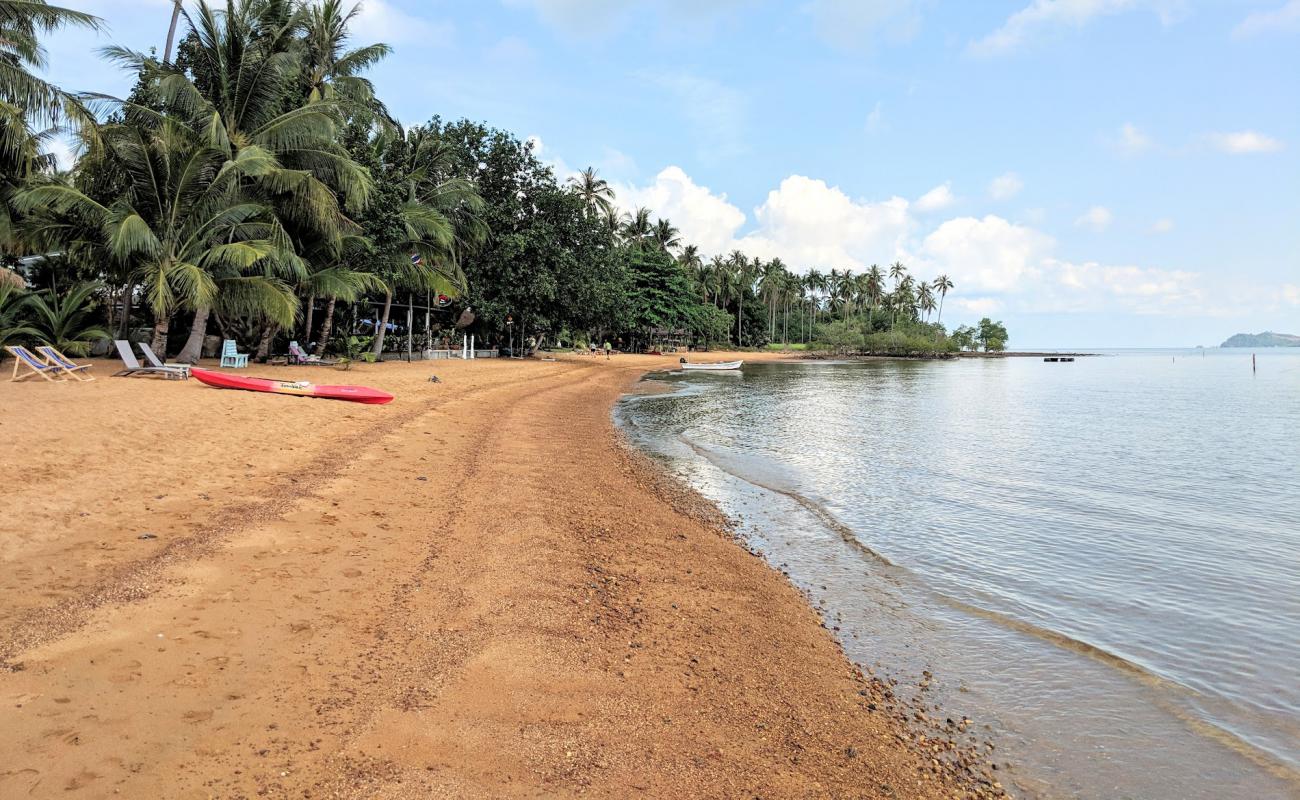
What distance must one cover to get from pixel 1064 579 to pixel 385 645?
6.52 meters

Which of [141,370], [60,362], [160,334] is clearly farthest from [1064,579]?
[160,334]

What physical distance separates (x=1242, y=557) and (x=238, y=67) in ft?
76.9

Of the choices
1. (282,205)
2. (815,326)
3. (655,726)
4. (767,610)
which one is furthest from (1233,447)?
(815,326)

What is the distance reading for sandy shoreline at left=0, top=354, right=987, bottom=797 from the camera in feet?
9.70

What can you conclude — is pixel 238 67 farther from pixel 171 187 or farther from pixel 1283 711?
pixel 1283 711

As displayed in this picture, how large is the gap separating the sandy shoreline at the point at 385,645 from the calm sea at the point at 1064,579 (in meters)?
0.81

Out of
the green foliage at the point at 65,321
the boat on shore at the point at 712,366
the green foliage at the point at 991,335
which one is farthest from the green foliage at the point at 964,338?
the green foliage at the point at 65,321

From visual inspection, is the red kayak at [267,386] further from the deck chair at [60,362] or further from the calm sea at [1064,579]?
the calm sea at [1064,579]

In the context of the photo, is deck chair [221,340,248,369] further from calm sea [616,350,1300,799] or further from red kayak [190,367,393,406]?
calm sea [616,350,1300,799]

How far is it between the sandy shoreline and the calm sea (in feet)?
2.64

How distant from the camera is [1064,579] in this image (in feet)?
A: 22.2

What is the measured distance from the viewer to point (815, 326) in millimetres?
103938

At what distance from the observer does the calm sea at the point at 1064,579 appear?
3984mm

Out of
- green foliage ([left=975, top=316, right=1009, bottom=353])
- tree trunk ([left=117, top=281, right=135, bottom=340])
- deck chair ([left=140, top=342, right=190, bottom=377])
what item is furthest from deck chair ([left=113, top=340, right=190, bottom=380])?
green foliage ([left=975, top=316, right=1009, bottom=353])
